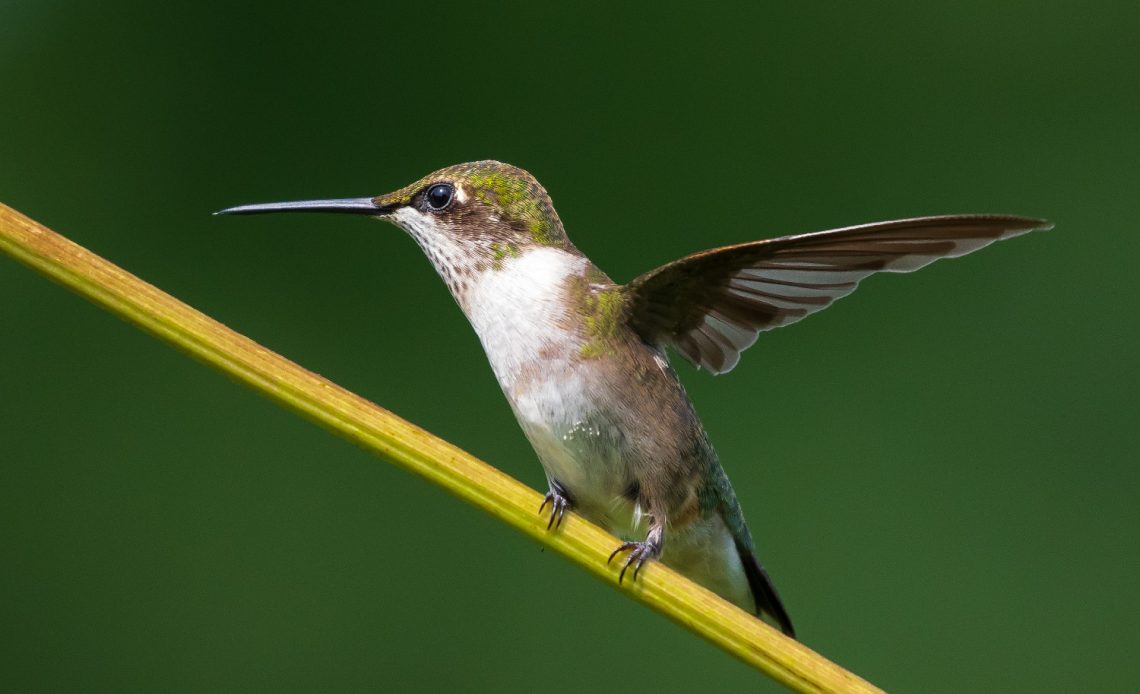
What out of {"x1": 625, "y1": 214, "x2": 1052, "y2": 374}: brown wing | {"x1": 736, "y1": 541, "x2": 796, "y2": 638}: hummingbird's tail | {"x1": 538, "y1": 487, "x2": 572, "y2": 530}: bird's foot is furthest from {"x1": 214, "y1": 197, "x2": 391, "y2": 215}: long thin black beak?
{"x1": 736, "y1": 541, "x2": 796, "y2": 638}: hummingbird's tail

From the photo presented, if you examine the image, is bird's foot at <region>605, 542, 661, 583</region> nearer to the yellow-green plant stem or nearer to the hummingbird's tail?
the yellow-green plant stem

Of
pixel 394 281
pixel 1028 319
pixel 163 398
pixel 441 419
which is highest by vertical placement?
pixel 1028 319

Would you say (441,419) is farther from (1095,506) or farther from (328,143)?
(1095,506)

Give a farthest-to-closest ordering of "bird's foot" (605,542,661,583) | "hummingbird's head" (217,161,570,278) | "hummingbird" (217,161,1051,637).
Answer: "hummingbird's head" (217,161,570,278)
"hummingbird" (217,161,1051,637)
"bird's foot" (605,542,661,583)

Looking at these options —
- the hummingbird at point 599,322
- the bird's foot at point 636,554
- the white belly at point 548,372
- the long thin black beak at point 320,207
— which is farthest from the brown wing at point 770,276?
the long thin black beak at point 320,207

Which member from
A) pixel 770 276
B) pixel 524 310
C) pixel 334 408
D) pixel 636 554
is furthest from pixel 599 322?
pixel 334 408

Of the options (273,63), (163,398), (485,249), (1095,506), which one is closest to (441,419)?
(163,398)

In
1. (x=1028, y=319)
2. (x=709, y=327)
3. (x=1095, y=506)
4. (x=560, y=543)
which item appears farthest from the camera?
(x=1028, y=319)
